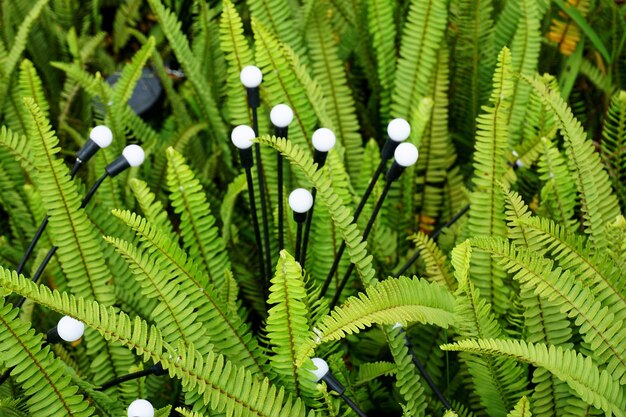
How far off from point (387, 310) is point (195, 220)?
1.37 feet

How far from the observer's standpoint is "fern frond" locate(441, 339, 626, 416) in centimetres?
79

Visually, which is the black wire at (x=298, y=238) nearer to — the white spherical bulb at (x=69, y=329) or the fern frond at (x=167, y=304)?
the fern frond at (x=167, y=304)

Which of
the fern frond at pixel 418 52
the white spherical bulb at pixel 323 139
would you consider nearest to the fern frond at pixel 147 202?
the white spherical bulb at pixel 323 139

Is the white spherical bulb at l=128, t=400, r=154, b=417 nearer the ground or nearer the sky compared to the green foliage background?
nearer the ground

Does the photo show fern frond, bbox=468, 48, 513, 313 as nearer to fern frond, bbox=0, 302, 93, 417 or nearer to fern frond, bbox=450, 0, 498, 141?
fern frond, bbox=450, 0, 498, 141

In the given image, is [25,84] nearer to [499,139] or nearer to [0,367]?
[0,367]

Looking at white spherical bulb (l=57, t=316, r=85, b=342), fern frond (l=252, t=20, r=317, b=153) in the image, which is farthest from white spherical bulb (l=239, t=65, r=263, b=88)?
white spherical bulb (l=57, t=316, r=85, b=342)

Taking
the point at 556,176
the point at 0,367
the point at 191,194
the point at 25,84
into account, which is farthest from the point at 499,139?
the point at 25,84

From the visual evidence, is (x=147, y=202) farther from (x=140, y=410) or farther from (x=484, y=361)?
(x=484, y=361)

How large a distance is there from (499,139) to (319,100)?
359 mm

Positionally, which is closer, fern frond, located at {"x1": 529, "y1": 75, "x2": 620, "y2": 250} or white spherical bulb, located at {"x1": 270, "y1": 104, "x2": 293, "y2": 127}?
white spherical bulb, located at {"x1": 270, "y1": 104, "x2": 293, "y2": 127}

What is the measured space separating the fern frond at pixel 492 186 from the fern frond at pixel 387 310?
0.17m

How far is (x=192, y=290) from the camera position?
3.20 ft

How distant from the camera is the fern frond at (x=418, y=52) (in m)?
1.38
